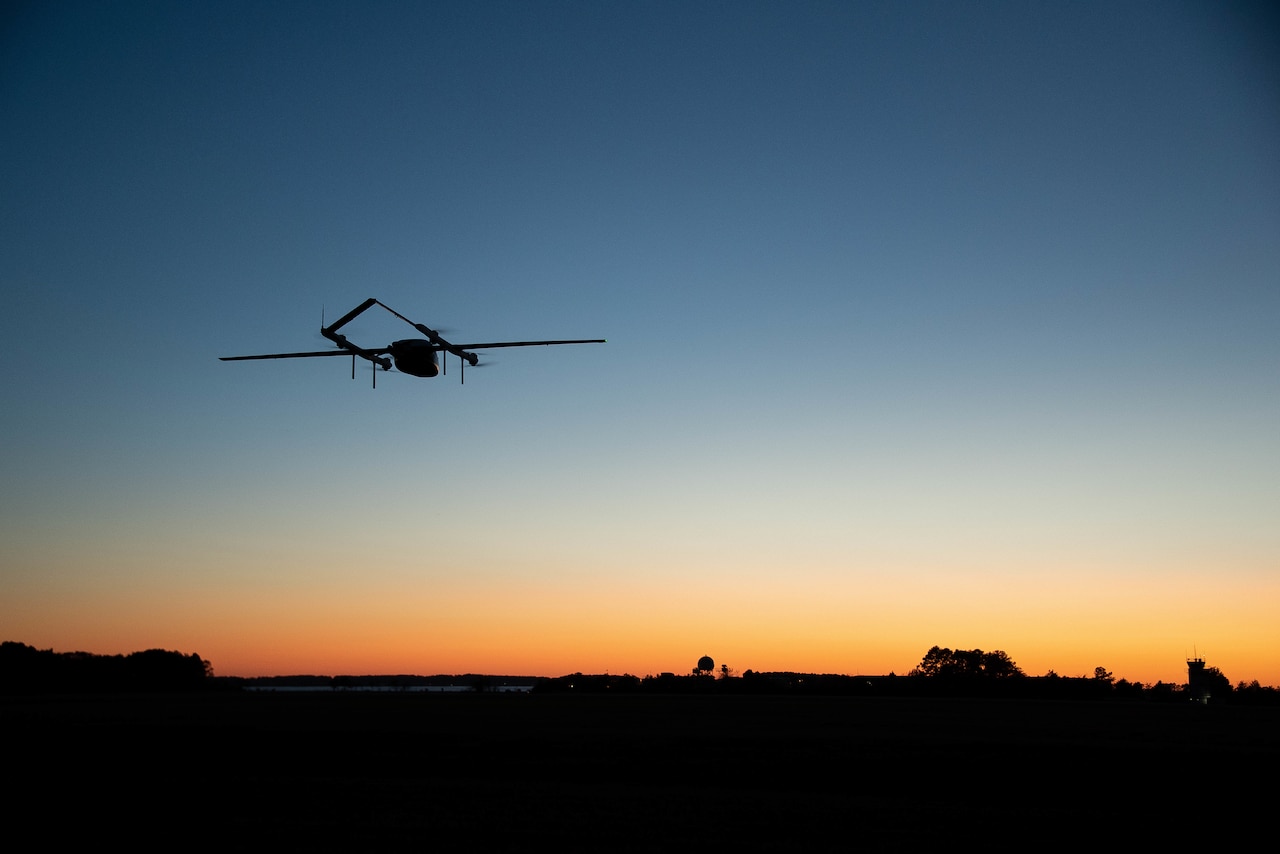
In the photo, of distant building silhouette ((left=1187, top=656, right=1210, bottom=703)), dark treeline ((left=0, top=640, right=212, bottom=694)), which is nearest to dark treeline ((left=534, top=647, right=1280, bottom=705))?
distant building silhouette ((left=1187, top=656, right=1210, bottom=703))

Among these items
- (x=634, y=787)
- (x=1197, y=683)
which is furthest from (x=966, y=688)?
(x=634, y=787)

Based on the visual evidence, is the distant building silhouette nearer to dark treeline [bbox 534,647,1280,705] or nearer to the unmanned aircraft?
dark treeline [bbox 534,647,1280,705]

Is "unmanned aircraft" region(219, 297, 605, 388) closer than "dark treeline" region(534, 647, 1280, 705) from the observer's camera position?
Yes

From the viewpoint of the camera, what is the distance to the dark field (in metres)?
17.3

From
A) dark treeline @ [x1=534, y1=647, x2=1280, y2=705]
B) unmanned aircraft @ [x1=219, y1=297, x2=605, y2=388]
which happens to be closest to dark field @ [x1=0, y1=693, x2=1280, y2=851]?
unmanned aircraft @ [x1=219, y1=297, x2=605, y2=388]

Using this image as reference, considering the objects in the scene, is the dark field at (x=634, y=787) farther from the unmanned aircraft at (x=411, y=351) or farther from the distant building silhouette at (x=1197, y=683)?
the distant building silhouette at (x=1197, y=683)

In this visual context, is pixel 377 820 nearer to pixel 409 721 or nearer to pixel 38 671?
pixel 409 721

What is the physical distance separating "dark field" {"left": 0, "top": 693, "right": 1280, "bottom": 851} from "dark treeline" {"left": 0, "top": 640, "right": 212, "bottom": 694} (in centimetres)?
9048

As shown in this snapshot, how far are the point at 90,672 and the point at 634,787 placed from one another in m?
131

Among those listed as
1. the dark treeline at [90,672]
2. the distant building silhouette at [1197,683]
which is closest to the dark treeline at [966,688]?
the distant building silhouette at [1197,683]

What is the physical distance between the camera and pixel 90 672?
412ft

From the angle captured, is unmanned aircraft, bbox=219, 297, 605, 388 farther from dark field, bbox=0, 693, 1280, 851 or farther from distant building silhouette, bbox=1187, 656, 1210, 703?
distant building silhouette, bbox=1187, 656, 1210, 703

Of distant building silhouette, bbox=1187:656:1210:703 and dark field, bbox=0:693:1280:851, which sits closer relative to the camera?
dark field, bbox=0:693:1280:851

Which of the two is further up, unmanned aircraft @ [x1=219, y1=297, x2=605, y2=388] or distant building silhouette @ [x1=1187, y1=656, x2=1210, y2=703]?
unmanned aircraft @ [x1=219, y1=297, x2=605, y2=388]
